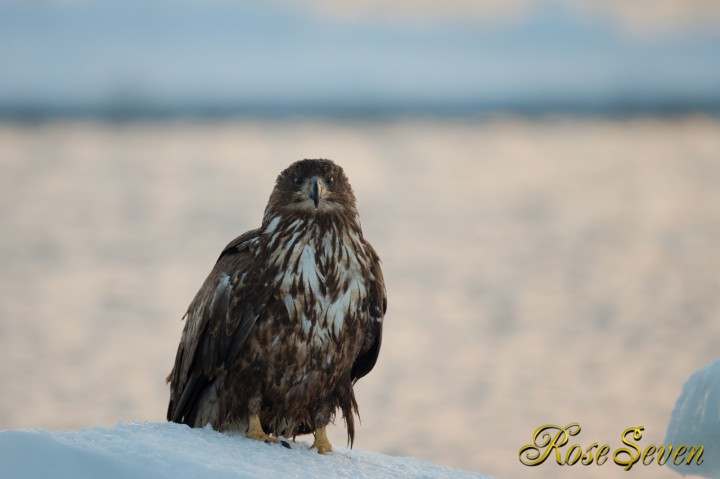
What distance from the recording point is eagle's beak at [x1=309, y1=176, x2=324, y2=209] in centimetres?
750

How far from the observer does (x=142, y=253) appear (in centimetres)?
2425

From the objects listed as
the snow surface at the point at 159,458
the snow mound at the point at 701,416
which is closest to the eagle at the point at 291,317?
the snow surface at the point at 159,458

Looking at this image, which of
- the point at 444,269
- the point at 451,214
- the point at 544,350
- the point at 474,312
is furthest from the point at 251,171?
the point at 544,350

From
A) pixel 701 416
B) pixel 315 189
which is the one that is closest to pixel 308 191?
pixel 315 189

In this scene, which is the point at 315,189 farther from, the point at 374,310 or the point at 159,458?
the point at 159,458

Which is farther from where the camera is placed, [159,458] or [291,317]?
[291,317]

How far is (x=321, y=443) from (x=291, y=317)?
79cm

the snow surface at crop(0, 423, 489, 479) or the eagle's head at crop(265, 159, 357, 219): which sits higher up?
the eagle's head at crop(265, 159, 357, 219)

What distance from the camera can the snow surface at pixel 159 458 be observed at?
6.36 m

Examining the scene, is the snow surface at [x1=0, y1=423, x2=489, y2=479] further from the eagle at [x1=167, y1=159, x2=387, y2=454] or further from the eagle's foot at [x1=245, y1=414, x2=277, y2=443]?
the eagle at [x1=167, y1=159, x2=387, y2=454]

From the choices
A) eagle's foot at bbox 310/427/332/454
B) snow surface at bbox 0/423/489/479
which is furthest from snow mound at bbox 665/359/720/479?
eagle's foot at bbox 310/427/332/454

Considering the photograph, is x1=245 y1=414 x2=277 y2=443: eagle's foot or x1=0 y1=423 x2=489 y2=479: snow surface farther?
x1=245 y1=414 x2=277 y2=443: eagle's foot

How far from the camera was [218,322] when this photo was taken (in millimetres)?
7605

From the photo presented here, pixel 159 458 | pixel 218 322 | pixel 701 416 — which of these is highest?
pixel 218 322
